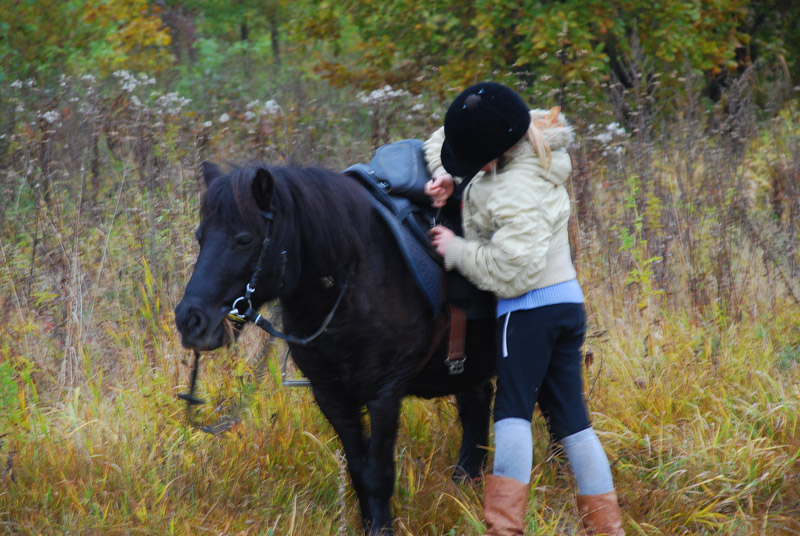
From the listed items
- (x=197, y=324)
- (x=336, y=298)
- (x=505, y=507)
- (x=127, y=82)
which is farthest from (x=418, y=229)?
(x=127, y=82)

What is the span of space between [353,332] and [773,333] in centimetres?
304

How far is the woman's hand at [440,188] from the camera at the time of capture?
2.95 meters

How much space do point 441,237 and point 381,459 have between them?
861 millimetres

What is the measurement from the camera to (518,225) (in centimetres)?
262

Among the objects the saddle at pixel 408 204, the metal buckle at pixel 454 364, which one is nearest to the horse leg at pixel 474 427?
the metal buckle at pixel 454 364

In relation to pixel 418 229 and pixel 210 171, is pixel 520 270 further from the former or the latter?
pixel 210 171

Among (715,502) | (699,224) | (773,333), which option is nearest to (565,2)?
(699,224)

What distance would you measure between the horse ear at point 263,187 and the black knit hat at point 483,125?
689 mm

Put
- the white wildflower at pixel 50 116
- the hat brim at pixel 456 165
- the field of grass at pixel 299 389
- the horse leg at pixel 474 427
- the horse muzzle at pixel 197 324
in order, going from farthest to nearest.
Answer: the white wildflower at pixel 50 116 → the horse leg at pixel 474 427 → the field of grass at pixel 299 389 → the hat brim at pixel 456 165 → the horse muzzle at pixel 197 324

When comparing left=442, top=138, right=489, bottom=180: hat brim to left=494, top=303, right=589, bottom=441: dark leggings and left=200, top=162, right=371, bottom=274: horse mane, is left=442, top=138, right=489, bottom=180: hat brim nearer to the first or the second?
left=200, top=162, right=371, bottom=274: horse mane

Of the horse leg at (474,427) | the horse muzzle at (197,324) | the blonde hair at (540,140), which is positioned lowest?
the horse leg at (474,427)

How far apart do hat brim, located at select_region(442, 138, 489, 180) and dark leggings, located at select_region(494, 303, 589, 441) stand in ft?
1.79

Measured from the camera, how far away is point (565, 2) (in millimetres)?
8820

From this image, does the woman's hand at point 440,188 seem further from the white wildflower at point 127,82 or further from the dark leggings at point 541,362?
the white wildflower at point 127,82
